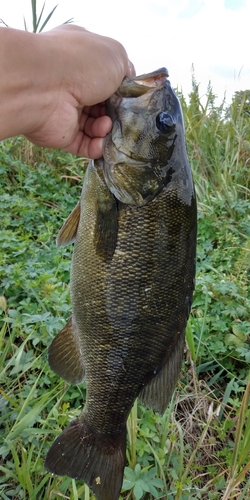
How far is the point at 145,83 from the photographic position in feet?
5.08

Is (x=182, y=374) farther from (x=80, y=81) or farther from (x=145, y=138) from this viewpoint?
(x=80, y=81)

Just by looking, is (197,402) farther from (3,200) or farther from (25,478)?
(3,200)

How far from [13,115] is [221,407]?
1.78 m

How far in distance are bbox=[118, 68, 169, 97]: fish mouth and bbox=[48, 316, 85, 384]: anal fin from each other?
876 mm

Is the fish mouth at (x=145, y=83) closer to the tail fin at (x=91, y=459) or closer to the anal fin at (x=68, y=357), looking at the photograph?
the anal fin at (x=68, y=357)

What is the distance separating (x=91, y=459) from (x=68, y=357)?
362mm

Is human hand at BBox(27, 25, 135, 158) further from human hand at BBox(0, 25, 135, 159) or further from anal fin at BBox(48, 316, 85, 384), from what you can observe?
anal fin at BBox(48, 316, 85, 384)

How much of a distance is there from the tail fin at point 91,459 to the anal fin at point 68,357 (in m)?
0.18

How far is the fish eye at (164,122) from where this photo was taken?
154 centimetres

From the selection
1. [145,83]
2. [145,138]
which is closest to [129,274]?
[145,138]

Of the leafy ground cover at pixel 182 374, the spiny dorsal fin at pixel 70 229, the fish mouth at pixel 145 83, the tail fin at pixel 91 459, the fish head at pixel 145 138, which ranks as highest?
the fish mouth at pixel 145 83

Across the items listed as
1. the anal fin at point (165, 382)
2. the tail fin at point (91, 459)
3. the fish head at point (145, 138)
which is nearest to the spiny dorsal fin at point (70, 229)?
the fish head at point (145, 138)

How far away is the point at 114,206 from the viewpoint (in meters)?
1.54

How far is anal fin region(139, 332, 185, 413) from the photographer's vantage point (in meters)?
1.56
